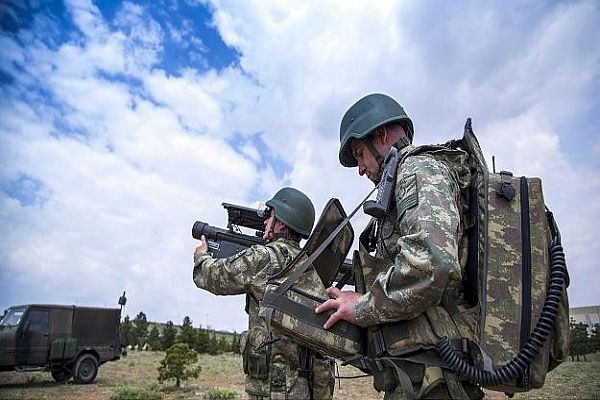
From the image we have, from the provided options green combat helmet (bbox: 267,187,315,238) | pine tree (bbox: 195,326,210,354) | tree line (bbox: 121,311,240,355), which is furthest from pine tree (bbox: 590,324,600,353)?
pine tree (bbox: 195,326,210,354)

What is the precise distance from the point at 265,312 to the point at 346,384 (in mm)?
14034

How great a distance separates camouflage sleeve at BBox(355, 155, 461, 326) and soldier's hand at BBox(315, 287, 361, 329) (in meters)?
0.05

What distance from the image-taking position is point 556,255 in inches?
90.3

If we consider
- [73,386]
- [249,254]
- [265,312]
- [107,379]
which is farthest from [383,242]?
[107,379]

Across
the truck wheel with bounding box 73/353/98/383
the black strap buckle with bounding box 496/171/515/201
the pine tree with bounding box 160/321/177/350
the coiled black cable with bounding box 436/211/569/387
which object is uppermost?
the black strap buckle with bounding box 496/171/515/201

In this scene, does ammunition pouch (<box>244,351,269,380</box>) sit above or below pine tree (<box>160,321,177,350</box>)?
above

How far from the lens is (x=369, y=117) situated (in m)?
3.02

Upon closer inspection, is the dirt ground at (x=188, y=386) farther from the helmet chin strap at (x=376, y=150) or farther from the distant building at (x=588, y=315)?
the distant building at (x=588, y=315)

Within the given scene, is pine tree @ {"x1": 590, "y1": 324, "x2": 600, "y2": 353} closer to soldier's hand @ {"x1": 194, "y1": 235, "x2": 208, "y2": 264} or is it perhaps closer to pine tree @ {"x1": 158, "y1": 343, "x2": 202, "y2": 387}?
pine tree @ {"x1": 158, "y1": 343, "x2": 202, "y2": 387}

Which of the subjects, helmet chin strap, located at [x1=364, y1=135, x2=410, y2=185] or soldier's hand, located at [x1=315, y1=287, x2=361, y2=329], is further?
helmet chin strap, located at [x1=364, y1=135, x2=410, y2=185]

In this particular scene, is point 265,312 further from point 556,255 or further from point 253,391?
point 253,391

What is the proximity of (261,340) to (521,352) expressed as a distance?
3.09m

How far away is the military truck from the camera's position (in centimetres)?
1418

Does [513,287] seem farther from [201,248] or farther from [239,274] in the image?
[201,248]
